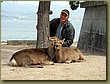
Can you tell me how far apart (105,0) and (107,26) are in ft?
0.87

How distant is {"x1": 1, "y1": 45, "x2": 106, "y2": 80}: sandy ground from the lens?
18.3ft

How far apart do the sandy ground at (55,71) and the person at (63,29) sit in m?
0.25

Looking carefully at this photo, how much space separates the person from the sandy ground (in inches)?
9.8

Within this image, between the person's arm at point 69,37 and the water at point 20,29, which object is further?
the person's arm at point 69,37

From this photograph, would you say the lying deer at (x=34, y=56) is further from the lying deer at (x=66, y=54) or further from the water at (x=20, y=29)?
the water at (x=20, y=29)

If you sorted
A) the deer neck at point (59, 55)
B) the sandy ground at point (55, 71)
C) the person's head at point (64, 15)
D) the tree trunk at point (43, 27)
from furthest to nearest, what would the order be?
1. the deer neck at point (59, 55)
2. the tree trunk at point (43, 27)
3. the person's head at point (64, 15)
4. the sandy ground at point (55, 71)

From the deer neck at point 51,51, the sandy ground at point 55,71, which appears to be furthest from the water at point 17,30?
the deer neck at point 51,51

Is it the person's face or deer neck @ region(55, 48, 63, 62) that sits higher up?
the person's face

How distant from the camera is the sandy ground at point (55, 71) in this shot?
18.3ft

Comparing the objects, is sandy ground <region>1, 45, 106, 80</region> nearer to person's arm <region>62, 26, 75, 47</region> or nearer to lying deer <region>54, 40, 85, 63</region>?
lying deer <region>54, 40, 85, 63</region>

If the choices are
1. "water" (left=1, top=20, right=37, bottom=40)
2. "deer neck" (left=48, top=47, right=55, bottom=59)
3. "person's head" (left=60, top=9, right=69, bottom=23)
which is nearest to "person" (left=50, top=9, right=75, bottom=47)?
"person's head" (left=60, top=9, right=69, bottom=23)

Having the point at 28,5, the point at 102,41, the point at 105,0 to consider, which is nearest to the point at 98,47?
the point at 102,41

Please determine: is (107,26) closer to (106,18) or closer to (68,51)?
(106,18)

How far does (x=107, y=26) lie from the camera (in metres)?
5.71
